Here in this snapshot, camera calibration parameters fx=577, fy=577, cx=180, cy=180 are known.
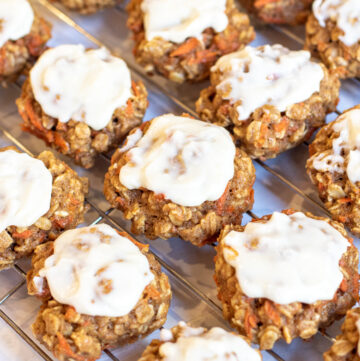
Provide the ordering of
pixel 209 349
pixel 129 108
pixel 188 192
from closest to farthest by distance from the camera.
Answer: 1. pixel 209 349
2. pixel 188 192
3. pixel 129 108

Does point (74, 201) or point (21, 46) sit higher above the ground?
point (21, 46)

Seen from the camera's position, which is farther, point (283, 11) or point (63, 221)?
point (283, 11)

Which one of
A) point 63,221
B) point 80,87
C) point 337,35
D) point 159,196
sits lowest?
point 63,221

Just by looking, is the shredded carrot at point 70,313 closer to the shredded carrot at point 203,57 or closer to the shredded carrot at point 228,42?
the shredded carrot at point 203,57

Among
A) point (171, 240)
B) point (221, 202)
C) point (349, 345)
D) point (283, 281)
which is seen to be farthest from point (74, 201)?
point (349, 345)

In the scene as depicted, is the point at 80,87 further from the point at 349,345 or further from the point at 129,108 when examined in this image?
the point at 349,345
